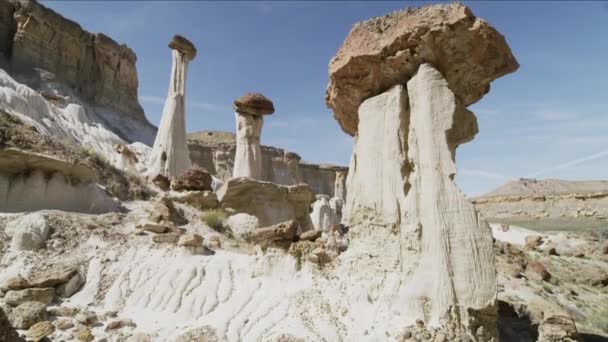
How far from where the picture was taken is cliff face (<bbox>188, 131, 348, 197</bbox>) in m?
32.8

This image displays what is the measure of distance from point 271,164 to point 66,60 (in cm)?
1736

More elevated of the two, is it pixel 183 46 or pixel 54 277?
pixel 183 46

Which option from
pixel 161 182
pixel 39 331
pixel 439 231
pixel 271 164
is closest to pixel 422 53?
pixel 439 231

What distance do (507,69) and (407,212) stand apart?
221 cm

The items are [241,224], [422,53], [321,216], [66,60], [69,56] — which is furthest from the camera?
[69,56]

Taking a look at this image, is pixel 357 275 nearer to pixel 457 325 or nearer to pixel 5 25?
pixel 457 325

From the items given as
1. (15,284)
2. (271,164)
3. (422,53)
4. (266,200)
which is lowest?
(15,284)

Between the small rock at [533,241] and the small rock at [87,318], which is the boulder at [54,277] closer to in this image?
the small rock at [87,318]

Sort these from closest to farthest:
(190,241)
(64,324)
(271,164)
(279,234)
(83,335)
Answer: (83,335), (64,324), (279,234), (190,241), (271,164)

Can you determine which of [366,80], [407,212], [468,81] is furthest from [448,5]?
[407,212]

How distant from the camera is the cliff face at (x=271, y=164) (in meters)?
32.8

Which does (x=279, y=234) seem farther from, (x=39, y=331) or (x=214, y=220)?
(x=214, y=220)

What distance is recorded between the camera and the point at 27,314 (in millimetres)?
4113

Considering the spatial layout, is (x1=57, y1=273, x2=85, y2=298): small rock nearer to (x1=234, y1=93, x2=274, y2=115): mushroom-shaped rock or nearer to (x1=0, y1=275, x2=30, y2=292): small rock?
(x1=0, y1=275, x2=30, y2=292): small rock
